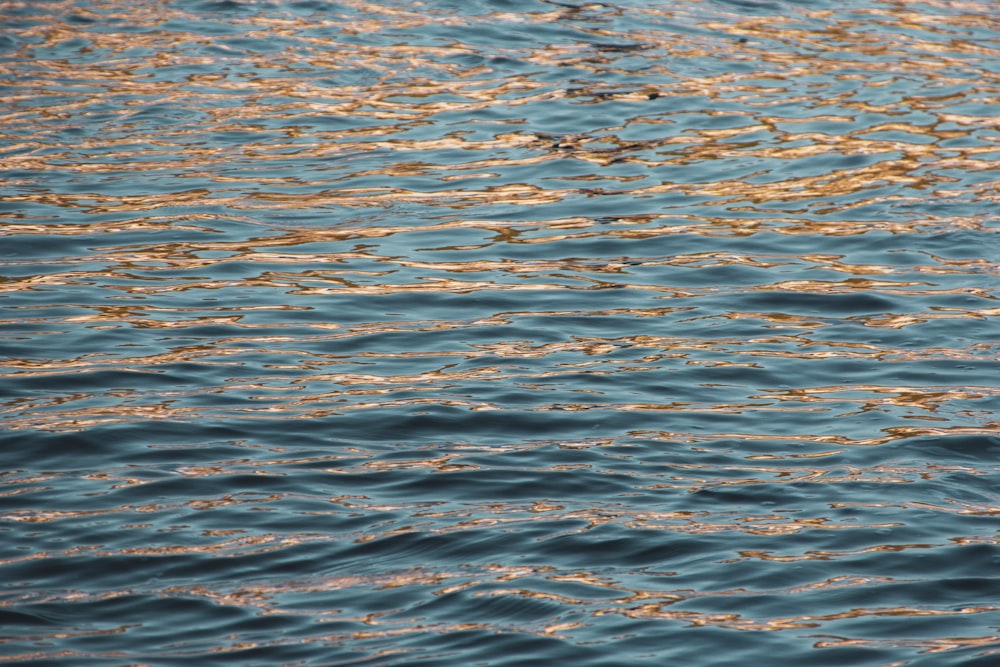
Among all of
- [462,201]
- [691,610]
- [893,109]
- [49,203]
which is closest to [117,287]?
[49,203]

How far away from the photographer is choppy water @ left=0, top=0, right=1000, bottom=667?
447 centimetres

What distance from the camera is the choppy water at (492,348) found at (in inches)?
176

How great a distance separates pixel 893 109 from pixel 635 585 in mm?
7470

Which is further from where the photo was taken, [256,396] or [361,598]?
[256,396]

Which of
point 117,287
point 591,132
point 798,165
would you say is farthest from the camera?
point 591,132

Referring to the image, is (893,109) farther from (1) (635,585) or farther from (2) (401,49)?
(1) (635,585)

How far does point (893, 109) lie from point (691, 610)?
757cm

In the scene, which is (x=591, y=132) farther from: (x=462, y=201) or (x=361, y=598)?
(x=361, y=598)

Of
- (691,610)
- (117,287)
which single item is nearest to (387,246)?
(117,287)

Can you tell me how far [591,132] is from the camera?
1049 centimetres

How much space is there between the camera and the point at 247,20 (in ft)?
42.9

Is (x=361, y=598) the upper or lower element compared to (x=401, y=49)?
lower

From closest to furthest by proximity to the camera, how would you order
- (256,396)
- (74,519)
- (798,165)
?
(74,519) → (256,396) → (798,165)

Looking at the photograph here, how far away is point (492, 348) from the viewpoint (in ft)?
22.3
